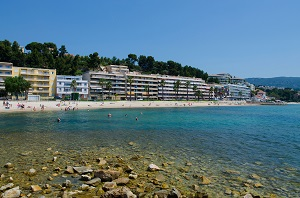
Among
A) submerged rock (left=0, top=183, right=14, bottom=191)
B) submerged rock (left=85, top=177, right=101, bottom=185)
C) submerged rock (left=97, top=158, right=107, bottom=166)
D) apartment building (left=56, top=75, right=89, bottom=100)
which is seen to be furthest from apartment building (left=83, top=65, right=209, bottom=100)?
submerged rock (left=0, top=183, right=14, bottom=191)

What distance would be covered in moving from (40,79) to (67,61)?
29766 mm

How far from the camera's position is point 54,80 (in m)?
102

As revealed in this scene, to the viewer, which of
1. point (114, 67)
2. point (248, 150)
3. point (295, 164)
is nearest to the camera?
point (295, 164)

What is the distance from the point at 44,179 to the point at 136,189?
4.50 meters

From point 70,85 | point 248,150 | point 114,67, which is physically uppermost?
point 114,67

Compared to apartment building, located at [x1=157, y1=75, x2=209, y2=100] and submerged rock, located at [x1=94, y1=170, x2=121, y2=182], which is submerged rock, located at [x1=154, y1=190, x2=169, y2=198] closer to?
submerged rock, located at [x1=94, y1=170, x2=121, y2=182]

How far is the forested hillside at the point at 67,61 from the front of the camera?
360ft

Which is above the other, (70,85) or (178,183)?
(70,85)

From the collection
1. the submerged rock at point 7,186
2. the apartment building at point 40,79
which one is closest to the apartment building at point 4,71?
the apartment building at point 40,79

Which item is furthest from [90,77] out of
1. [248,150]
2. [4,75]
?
[248,150]

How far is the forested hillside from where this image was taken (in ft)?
360

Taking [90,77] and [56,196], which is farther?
[90,77]

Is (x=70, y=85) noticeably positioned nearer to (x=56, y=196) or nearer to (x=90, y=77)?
(x=90, y=77)

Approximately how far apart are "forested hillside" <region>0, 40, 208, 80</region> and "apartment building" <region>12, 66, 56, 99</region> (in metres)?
14.0
